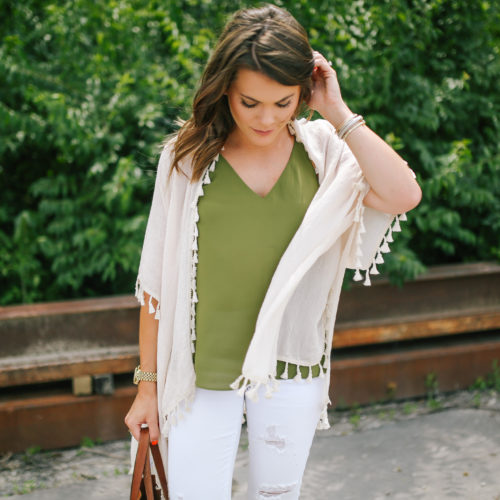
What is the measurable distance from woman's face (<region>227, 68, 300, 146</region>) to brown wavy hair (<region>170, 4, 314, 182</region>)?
2cm

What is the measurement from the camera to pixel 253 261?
171cm

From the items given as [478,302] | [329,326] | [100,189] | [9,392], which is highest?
[100,189]

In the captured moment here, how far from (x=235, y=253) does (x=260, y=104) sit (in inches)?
16.1

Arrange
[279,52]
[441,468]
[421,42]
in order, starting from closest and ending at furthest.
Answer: [279,52], [441,468], [421,42]

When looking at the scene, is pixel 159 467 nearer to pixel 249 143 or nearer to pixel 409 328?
pixel 249 143

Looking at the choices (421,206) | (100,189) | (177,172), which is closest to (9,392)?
(100,189)

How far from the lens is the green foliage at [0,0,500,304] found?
3590 millimetres

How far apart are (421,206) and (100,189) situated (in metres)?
2.02

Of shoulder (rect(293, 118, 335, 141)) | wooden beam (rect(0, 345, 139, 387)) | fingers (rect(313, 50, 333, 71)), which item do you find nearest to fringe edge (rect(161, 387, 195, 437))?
shoulder (rect(293, 118, 335, 141))

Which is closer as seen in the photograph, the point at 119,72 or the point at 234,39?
the point at 234,39

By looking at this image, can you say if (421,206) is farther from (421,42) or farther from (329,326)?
(329,326)

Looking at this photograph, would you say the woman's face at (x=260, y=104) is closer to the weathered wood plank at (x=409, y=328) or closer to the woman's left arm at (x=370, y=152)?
the woman's left arm at (x=370, y=152)

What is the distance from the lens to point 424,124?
12.4 ft

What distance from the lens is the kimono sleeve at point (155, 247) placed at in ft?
5.91
